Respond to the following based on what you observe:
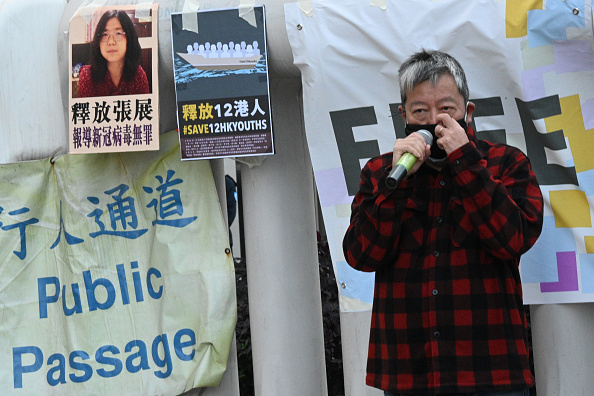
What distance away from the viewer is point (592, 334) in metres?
3.14

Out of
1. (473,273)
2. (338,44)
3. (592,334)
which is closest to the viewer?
(473,273)

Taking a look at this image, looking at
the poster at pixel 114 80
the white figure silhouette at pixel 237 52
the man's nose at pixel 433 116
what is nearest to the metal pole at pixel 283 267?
the white figure silhouette at pixel 237 52

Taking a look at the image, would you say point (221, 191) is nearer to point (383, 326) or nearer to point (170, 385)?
point (170, 385)

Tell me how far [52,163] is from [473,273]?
2322 mm

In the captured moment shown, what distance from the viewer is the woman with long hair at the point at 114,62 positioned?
358cm

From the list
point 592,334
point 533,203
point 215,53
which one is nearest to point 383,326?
point 533,203

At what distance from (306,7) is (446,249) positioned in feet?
4.97

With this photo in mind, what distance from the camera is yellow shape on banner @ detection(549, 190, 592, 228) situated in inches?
121

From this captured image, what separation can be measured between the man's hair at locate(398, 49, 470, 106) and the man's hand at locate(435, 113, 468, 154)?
15 cm

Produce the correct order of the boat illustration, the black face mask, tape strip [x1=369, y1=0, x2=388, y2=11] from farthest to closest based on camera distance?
the boat illustration < tape strip [x1=369, y1=0, x2=388, y2=11] < the black face mask

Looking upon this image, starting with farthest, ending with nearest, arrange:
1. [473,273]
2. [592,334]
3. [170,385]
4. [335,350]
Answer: [335,350], [170,385], [592,334], [473,273]

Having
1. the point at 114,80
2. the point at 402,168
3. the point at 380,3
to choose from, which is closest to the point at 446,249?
the point at 402,168

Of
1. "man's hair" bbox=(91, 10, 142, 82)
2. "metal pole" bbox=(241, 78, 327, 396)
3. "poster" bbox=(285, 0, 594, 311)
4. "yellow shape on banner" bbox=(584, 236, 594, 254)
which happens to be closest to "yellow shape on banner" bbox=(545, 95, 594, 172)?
"poster" bbox=(285, 0, 594, 311)

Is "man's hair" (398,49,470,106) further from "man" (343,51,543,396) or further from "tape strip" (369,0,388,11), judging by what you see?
"tape strip" (369,0,388,11)
